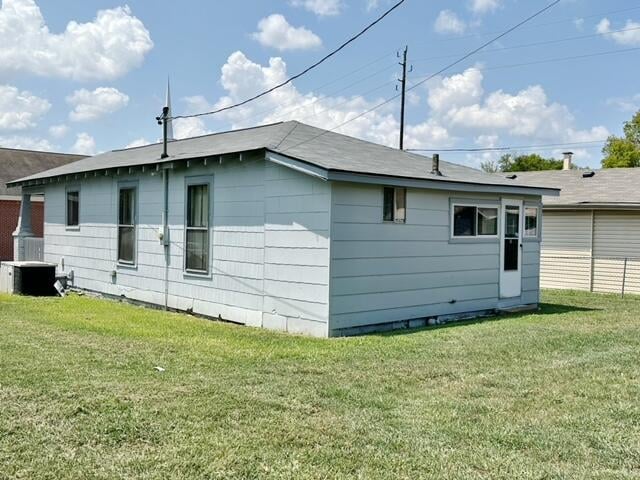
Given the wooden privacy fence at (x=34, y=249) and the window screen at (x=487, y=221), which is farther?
the wooden privacy fence at (x=34, y=249)

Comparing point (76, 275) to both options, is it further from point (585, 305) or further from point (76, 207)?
point (585, 305)

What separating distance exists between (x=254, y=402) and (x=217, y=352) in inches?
84.9

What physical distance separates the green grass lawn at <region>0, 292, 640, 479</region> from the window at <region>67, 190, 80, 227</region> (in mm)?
6259

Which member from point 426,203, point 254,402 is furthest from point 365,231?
point 254,402

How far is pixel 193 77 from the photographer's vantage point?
15.0 m

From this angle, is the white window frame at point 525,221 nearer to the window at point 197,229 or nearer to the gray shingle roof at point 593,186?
the gray shingle roof at point 593,186

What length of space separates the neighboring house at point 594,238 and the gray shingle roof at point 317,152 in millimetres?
5229

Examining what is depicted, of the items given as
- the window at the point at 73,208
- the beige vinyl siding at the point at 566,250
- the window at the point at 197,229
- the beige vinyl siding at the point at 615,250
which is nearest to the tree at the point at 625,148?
the beige vinyl siding at the point at 566,250

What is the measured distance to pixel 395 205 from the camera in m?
9.34

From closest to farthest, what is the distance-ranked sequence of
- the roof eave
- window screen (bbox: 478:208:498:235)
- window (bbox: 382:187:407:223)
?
the roof eave → window (bbox: 382:187:407:223) → window screen (bbox: 478:208:498:235)

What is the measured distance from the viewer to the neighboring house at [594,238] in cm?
1548

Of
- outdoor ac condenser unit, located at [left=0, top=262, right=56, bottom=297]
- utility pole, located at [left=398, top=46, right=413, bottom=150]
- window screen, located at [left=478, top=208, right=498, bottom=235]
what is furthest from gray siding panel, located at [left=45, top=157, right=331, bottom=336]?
utility pole, located at [left=398, top=46, right=413, bottom=150]

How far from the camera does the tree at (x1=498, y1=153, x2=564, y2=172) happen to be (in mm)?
49353

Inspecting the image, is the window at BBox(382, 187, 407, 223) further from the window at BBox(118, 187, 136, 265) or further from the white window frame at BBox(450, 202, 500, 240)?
the window at BBox(118, 187, 136, 265)
